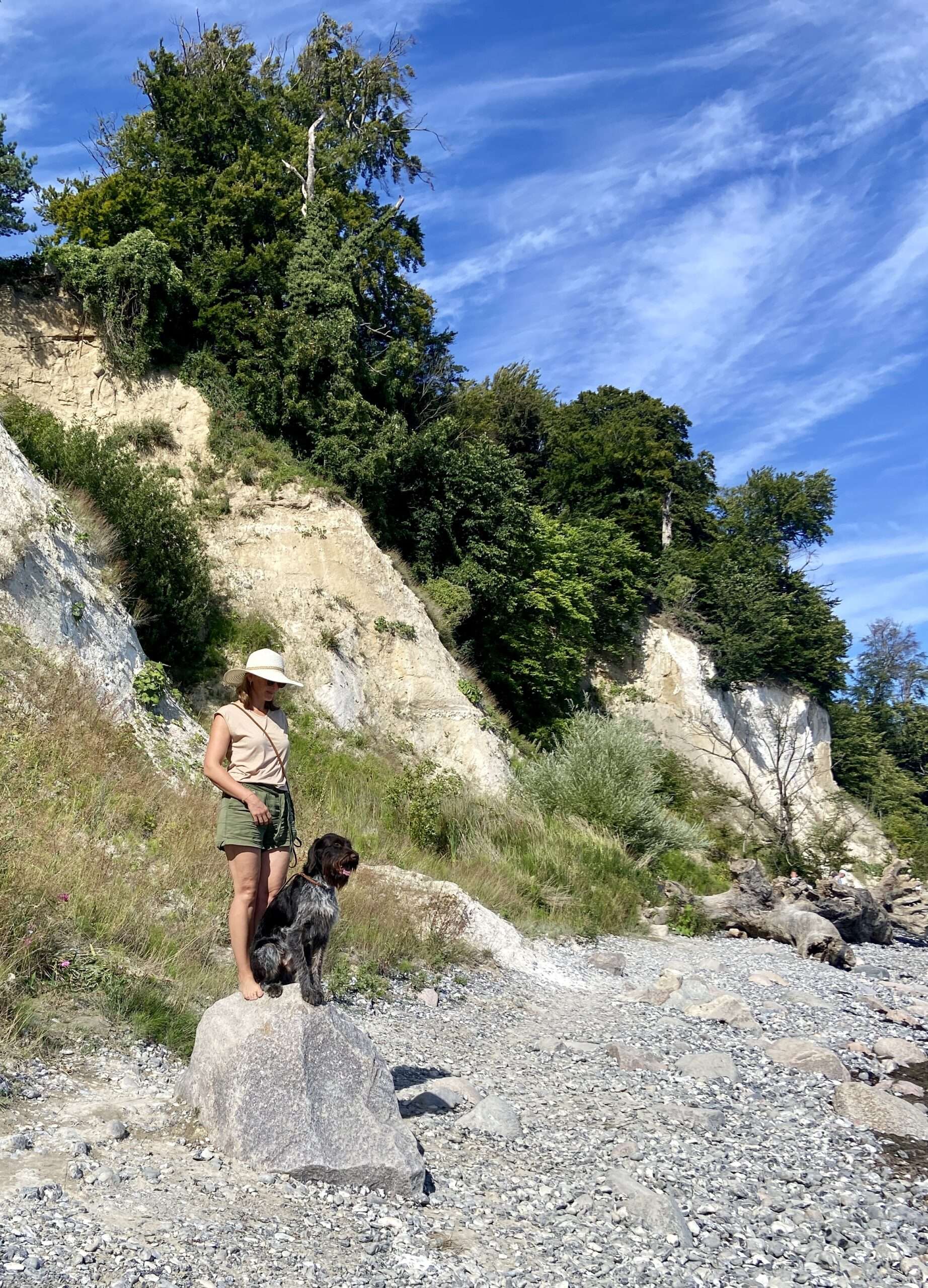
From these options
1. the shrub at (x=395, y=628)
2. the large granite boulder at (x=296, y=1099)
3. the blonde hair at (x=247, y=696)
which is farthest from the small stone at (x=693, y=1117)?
the shrub at (x=395, y=628)

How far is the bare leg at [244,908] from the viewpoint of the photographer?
4629mm

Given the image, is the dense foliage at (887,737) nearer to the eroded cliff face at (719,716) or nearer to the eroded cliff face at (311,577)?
the eroded cliff face at (719,716)

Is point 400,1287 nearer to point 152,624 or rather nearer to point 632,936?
point 632,936

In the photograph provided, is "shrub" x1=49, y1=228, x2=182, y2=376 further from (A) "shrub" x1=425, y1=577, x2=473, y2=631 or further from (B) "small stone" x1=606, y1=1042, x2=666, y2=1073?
(B) "small stone" x1=606, y1=1042, x2=666, y2=1073

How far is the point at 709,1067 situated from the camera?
24.0 feet

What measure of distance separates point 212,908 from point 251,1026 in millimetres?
3292

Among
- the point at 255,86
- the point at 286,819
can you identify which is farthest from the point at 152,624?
the point at 255,86

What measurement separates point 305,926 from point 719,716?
32841 millimetres

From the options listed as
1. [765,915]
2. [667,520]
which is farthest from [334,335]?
[667,520]

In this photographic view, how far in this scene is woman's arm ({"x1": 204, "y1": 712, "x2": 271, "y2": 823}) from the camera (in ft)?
16.0

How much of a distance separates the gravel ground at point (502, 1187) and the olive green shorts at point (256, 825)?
1338 mm

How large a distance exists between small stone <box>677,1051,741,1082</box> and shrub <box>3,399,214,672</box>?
33.3ft

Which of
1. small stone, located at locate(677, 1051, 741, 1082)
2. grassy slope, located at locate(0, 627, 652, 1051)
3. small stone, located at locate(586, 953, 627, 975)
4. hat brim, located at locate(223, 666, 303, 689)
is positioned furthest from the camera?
small stone, located at locate(586, 953, 627, 975)

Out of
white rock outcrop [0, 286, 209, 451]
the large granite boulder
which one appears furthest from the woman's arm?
white rock outcrop [0, 286, 209, 451]
